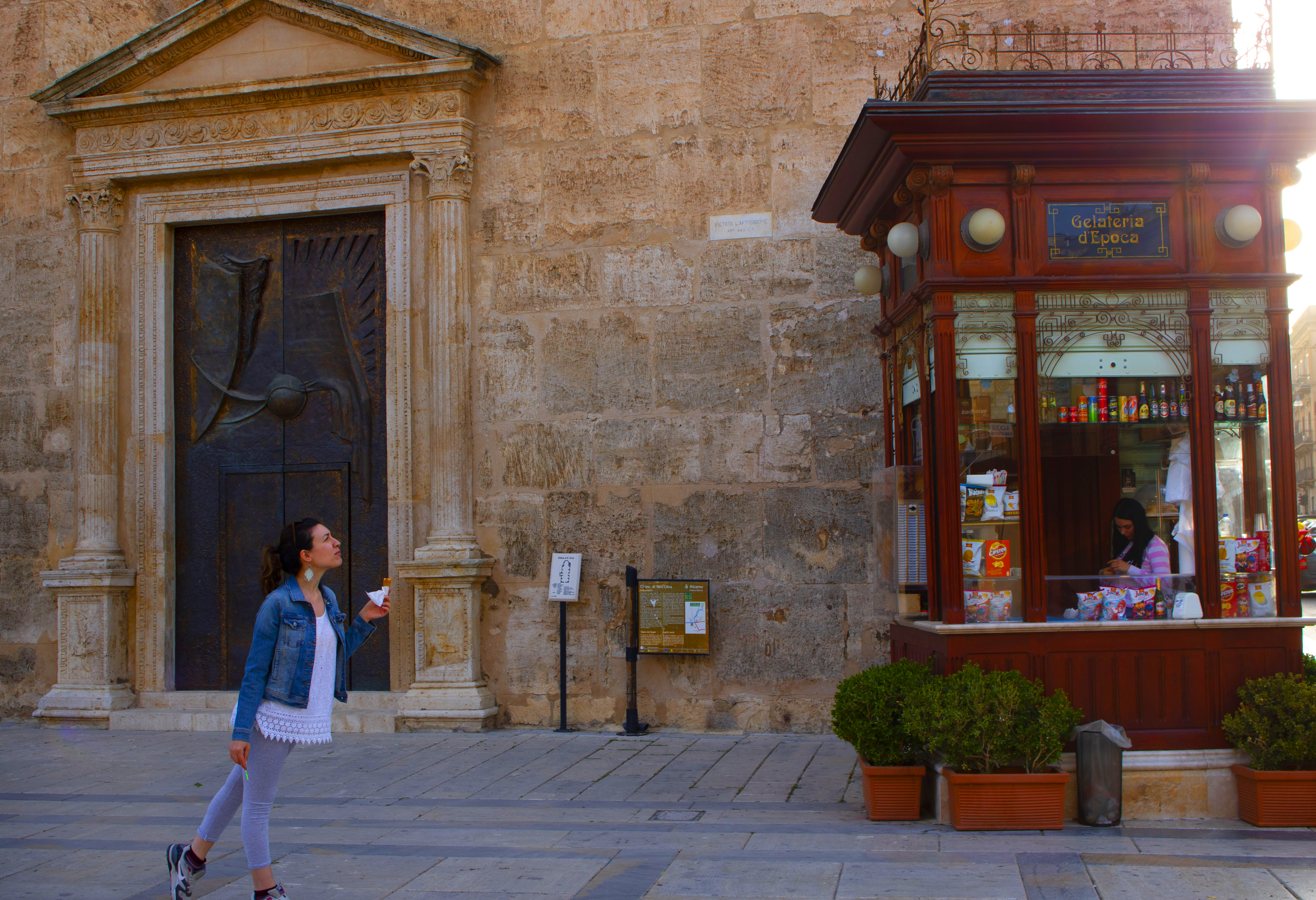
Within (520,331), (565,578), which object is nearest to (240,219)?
(520,331)

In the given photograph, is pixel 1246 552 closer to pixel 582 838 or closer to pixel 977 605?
pixel 977 605

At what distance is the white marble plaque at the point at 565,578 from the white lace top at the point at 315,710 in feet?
15.7

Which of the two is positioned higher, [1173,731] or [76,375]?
[76,375]

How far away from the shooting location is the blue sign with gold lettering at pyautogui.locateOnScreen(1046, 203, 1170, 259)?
7.01 metres

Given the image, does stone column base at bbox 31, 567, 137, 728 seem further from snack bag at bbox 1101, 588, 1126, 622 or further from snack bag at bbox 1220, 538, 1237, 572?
snack bag at bbox 1220, 538, 1237, 572

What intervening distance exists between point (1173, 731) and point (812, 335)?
454 cm

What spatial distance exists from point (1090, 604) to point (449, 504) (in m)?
5.61

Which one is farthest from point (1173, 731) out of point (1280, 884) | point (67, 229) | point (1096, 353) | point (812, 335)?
point (67, 229)

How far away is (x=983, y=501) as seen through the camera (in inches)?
276

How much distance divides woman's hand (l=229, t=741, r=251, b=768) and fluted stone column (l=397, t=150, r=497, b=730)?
5.31 meters

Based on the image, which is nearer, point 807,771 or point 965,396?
point 965,396

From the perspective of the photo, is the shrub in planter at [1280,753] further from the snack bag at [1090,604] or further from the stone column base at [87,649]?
the stone column base at [87,649]

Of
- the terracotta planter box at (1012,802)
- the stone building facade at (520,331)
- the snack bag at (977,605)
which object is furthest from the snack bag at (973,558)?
the stone building facade at (520,331)

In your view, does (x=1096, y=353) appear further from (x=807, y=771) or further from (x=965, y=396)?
(x=807, y=771)
